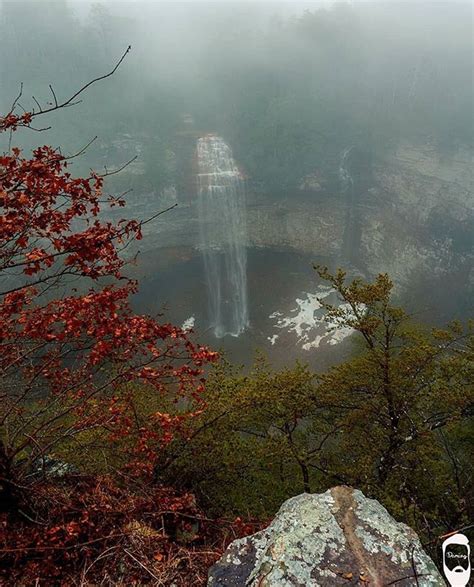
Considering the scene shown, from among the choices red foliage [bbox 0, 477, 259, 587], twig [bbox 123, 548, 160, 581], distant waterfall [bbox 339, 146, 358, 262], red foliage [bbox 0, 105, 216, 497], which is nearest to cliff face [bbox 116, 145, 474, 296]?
distant waterfall [bbox 339, 146, 358, 262]

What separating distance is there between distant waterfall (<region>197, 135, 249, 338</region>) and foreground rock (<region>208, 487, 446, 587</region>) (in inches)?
1902

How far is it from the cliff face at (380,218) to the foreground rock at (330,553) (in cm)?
5227

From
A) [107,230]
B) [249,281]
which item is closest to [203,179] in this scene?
[249,281]

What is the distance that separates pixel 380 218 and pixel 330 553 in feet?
188

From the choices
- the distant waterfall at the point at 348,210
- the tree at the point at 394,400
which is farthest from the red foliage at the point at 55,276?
the distant waterfall at the point at 348,210

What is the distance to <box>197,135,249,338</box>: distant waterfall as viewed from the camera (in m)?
52.9

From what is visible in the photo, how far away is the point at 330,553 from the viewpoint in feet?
9.04

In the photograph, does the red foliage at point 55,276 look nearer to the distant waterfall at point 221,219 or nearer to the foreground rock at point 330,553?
the foreground rock at point 330,553

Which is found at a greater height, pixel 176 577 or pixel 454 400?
pixel 176 577

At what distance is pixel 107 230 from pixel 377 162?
202 feet

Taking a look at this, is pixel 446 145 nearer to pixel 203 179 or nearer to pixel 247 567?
pixel 203 179

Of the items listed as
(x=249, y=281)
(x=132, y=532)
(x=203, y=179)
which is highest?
(x=132, y=532)

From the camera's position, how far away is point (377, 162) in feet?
189

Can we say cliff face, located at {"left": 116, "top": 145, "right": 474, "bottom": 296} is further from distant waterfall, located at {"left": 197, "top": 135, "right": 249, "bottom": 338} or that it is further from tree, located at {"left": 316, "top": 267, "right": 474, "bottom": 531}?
tree, located at {"left": 316, "top": 267, "right": 474, "bottom": 531}
